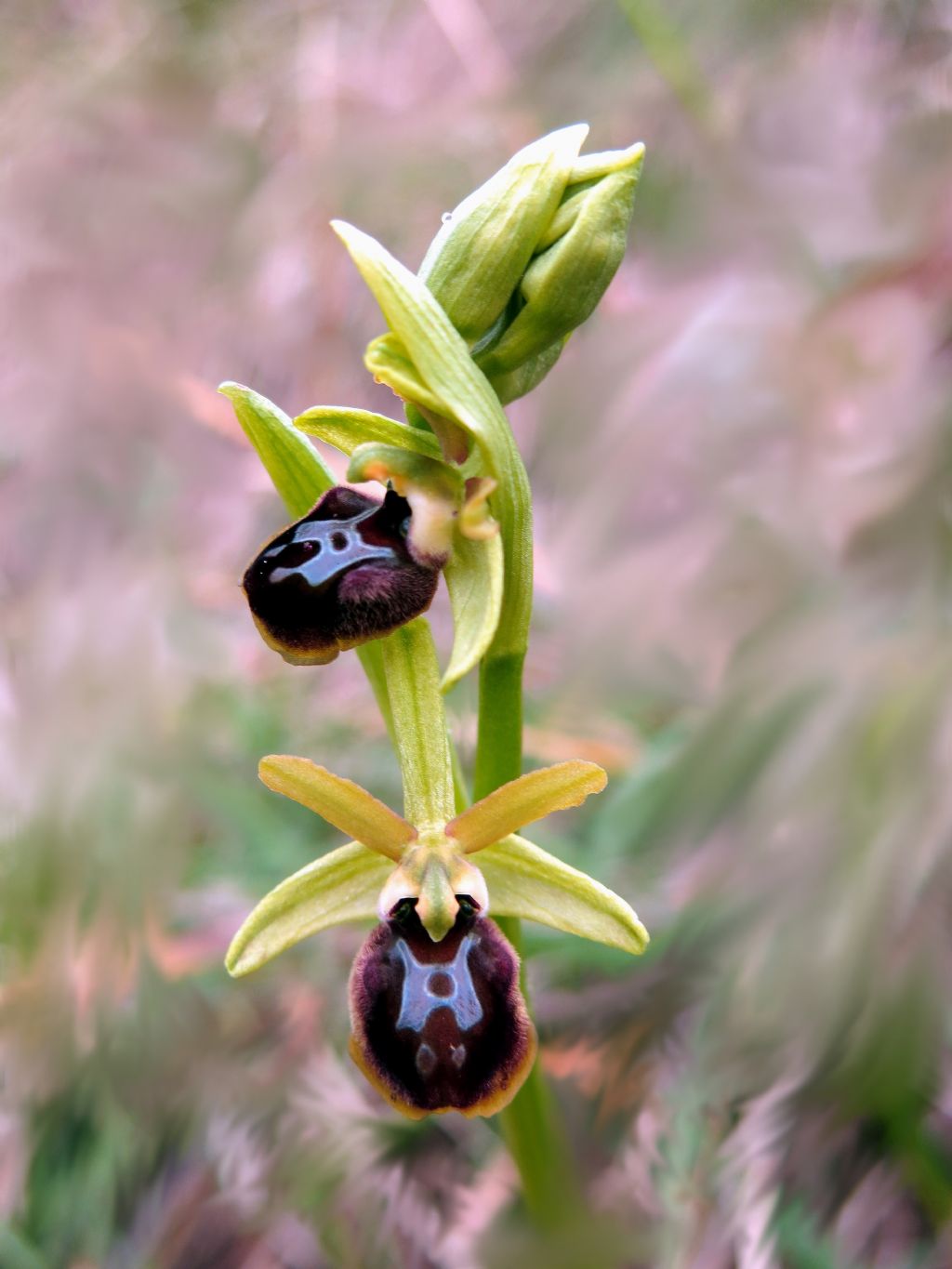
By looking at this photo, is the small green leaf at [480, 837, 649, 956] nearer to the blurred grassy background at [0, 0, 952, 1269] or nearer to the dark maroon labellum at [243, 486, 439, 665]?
the dark maroon labellum at [243, 486, 439, 665]

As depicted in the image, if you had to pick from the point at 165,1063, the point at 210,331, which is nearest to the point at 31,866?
the point at 165,1063

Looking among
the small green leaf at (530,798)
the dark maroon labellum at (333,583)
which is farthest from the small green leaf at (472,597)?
the small green leaf at (530,798)

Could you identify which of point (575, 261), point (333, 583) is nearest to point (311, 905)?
point (333, 583)

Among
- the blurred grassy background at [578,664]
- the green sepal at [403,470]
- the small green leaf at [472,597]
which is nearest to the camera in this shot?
the small green leaf at [472,597]

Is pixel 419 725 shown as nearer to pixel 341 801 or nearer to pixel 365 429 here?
pixel 341 801

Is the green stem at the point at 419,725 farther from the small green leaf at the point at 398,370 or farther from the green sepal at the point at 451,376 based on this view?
the small green leaf at the point at 398,370

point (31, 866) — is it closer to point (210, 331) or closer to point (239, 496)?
point (239, 496)
